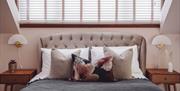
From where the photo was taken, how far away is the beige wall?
446 centimetres

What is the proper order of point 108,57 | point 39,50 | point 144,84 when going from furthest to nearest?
1. point 39,50
2. point 108,57
3. point 144,84

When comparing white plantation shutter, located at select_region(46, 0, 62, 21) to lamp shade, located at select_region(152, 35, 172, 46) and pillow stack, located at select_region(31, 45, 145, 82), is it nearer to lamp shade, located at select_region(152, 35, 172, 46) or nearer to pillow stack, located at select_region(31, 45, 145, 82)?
pillow stack, located at select_region(31, 45, 145, 82)

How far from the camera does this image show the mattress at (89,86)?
3039mm

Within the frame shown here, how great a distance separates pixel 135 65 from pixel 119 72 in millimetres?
520

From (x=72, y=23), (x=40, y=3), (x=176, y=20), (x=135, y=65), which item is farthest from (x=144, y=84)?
(x=40, y=3)

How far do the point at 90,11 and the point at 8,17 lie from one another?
127 centimetres

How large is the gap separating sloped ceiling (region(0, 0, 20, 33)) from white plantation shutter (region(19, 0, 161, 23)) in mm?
223

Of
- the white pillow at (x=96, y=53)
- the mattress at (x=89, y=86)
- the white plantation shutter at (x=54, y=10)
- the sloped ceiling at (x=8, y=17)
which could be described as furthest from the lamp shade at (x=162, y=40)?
the sloped ceiling at (x=8, y=17)

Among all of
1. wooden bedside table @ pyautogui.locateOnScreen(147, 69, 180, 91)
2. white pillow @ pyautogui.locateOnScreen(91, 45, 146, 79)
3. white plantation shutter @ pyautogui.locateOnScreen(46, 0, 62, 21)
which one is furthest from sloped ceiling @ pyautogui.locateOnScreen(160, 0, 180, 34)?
white plantation shutter @ pyautogui.locateOnScreen(46, 0, 62, 21)

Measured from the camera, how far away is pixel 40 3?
445cm

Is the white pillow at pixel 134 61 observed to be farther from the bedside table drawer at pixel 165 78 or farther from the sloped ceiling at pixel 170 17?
the sloped ceiling at pixel 170 17

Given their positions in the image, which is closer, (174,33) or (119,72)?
(119,72)

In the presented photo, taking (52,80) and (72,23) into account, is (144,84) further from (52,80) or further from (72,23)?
(72,23)

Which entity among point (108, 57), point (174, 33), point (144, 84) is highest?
point (174, 33)
